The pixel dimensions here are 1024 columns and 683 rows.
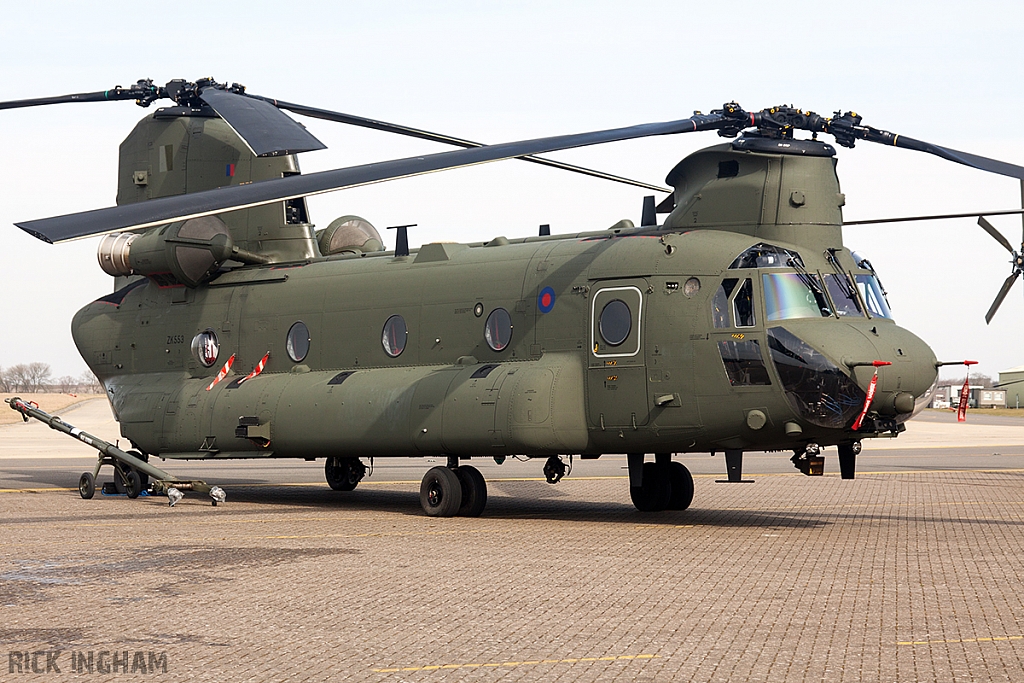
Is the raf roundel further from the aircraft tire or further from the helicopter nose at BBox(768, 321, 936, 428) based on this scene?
the aircraft tire

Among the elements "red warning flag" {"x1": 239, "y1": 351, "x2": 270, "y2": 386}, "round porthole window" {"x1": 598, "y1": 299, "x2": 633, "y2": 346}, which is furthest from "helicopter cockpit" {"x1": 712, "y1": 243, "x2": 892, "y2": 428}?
"red warning flag" {"x1": 239, "y1": 351, "x2": 270, "y2": 386}

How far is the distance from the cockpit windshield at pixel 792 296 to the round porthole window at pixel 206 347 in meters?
11.0

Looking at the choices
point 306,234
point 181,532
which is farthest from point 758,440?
point 306,234

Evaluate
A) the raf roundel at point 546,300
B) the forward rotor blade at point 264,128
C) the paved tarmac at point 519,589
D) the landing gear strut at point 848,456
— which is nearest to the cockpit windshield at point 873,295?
A: the landing gear strut at point 848,456

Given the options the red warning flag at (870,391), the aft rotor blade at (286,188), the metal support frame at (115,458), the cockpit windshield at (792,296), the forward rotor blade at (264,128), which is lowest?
the metal support frame at (115,458)

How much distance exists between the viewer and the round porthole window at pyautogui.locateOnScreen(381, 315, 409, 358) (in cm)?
2002

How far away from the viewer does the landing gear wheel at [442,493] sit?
18.4 meters

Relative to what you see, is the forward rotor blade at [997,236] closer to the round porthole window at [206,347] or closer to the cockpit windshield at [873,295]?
the cockpit windshield at [873,295]

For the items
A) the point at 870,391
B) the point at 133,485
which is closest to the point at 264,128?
the point at 133,485

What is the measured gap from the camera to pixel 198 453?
71.7ft

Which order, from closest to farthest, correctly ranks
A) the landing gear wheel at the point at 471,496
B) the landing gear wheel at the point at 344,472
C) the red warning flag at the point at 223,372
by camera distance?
1. the landing gear wheel at the point at 471,496
2. the red warning flag at the point at 223,372
3. the landing gear wheel at the point at 344,472

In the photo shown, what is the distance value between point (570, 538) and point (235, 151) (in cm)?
1243

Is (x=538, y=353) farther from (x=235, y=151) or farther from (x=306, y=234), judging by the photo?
(x=235, y=151)

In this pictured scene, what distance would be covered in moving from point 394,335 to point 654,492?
509cm
